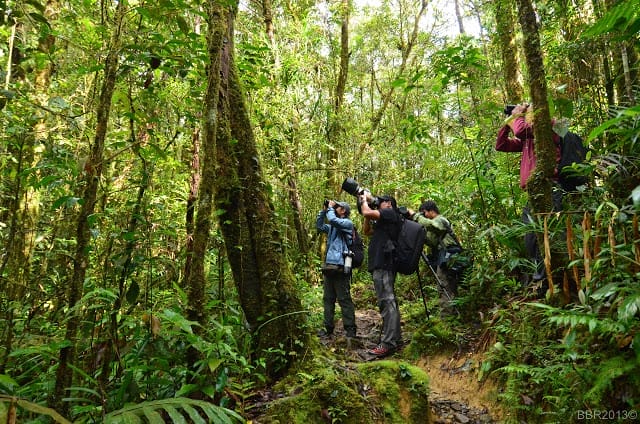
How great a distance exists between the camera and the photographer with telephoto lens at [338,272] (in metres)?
6.40

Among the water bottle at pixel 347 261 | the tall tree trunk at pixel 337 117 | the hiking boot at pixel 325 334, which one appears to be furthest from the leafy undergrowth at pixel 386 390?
the tall tree trunk at pixel 337 117

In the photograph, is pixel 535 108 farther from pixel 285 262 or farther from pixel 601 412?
pixel 285 262

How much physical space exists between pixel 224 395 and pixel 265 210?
1.85 meters

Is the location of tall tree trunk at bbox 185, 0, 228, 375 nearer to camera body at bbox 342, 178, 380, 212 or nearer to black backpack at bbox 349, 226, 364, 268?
camera body at bbox 342, 178, 380, 212

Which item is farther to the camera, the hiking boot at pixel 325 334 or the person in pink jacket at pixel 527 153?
the hiking boot at pixel 325 334

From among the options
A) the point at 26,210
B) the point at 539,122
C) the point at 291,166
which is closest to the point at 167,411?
the point at 539,122

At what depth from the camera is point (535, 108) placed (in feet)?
12.5

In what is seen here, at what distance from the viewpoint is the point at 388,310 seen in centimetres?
567

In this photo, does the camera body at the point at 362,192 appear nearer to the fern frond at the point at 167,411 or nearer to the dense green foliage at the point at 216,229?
the dense green foliage at the point at 216,229

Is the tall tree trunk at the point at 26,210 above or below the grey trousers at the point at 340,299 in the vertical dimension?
above

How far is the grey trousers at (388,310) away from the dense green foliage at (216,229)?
0.31m

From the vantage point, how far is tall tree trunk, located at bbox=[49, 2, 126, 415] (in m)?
2.24

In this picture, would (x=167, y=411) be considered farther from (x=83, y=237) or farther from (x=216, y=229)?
(x=216, y=229)

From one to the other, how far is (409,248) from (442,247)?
2.79 feet
